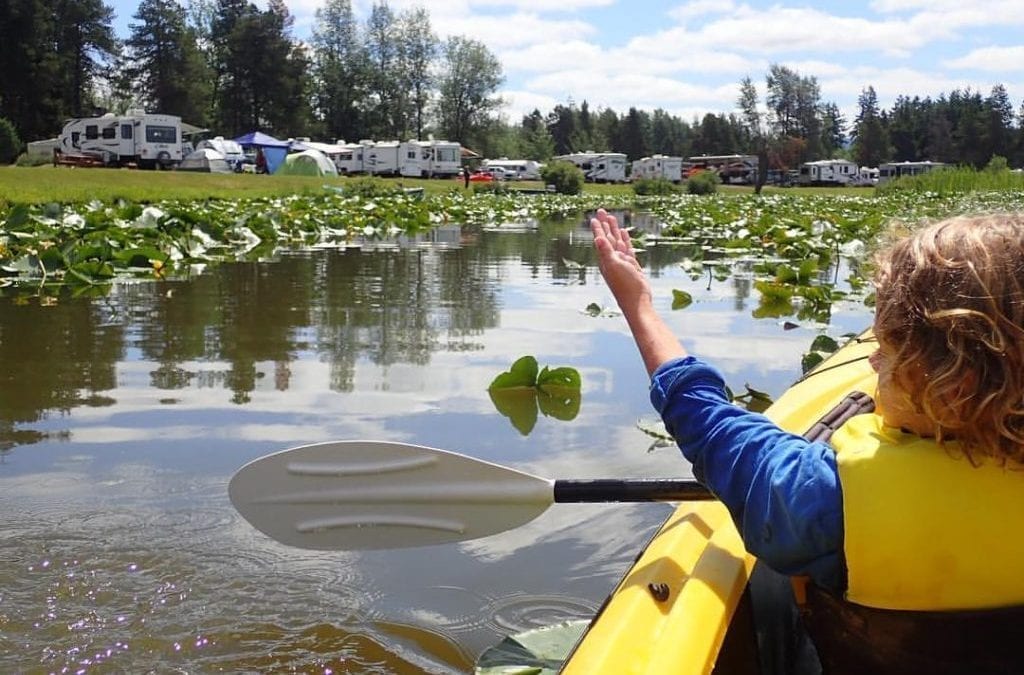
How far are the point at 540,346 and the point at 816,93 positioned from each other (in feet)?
223

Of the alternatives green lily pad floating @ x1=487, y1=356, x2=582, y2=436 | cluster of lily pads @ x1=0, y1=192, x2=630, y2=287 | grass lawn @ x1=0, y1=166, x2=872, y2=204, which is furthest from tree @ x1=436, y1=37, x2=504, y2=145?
green lily pad floating @ x1=487, y1=356, x2=582, y2=436

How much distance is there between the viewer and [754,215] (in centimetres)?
1467

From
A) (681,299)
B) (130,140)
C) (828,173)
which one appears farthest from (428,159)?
(681,299)

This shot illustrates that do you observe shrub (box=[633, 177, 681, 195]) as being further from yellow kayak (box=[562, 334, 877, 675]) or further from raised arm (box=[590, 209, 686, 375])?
yellow kayak (box=[562, 334, 877, 675])

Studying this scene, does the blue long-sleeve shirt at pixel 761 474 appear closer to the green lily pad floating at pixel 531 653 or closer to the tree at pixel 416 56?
the green lily pad floating at pixel 531 653

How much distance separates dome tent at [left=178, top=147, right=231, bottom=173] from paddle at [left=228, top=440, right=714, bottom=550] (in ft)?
106

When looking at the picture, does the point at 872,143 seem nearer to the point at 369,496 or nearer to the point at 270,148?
the point at 270,148

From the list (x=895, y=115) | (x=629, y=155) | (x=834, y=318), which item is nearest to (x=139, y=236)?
(x=834, y=318)

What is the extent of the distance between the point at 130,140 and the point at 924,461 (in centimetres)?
3301

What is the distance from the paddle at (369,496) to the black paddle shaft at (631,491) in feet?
0.56

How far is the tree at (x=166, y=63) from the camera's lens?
48.2m

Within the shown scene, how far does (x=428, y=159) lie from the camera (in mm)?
42062

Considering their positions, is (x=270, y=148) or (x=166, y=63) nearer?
(x=270, y=148)

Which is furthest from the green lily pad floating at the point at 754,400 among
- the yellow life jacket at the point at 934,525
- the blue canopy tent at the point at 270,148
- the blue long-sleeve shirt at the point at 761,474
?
the blue canopy tent at the point at 270,148
